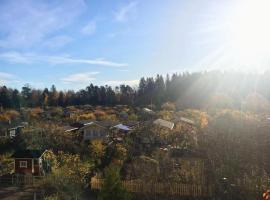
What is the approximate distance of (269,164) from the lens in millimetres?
22297

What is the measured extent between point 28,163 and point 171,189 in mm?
11491

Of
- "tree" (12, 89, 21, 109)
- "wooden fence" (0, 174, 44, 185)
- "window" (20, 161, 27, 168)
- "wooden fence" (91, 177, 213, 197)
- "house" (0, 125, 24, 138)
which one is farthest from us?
"tree" (12, 89, 21, 109)

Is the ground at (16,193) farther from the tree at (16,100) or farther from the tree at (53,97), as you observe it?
the tree at (53,97)

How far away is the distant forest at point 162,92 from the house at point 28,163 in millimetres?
53275

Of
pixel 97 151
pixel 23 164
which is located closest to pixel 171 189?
pixel 97 151

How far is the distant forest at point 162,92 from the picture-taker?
78.0 meters

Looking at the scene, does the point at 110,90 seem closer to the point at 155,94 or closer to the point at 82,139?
the point at 155,94

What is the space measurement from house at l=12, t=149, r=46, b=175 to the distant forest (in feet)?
175

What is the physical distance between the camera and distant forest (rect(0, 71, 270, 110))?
78000 millimetres

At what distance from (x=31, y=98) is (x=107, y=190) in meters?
77.7

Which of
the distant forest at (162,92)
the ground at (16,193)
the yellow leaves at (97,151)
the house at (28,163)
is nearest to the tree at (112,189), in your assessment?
the ground at (16,193)

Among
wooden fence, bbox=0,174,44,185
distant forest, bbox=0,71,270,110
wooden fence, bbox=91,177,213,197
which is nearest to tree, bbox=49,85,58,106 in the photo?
distant forest, bbox=0,71,270,110

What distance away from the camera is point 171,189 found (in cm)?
1778

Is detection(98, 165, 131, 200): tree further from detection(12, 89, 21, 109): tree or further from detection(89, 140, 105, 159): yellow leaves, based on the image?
detection(12, 89, 21, 109): tree
